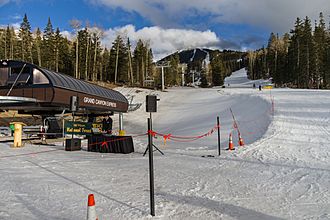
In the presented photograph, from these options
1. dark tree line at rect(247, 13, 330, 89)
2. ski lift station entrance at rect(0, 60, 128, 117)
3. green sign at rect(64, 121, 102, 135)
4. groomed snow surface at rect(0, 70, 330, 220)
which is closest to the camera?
groomed snow surface at rect(0, 70, 330, 220)

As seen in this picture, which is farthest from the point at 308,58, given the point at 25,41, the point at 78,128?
the point at 25,41

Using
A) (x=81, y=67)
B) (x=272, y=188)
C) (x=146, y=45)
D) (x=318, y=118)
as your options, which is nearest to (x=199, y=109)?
(x=318, y=118)

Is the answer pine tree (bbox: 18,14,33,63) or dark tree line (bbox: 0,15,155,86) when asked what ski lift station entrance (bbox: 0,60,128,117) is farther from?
pine tree (bbox: 18,14,33,63)

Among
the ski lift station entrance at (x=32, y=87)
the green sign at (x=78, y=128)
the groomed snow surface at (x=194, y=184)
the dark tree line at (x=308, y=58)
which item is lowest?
the groomed snow surface at (x=194, y=184)

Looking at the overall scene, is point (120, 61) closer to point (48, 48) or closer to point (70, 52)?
point (70, 52)

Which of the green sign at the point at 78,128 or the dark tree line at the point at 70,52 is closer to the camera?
the green sign at the point at 78,128

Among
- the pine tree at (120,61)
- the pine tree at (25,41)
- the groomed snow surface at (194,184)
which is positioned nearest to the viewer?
the groomed snow surface at (194,184)

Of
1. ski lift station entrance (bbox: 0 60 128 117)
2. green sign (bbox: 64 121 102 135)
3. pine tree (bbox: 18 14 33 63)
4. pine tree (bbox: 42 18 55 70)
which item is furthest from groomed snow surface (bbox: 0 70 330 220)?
pine tree (bbox: 18 14 33 63)

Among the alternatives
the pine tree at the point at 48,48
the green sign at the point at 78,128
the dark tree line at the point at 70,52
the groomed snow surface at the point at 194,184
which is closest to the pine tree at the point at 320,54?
the dark tree line at the point at 70,52

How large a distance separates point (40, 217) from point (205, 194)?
3.43 metres

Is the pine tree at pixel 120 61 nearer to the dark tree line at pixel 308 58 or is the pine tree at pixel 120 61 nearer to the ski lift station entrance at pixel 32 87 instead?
the dark tree line at pixel 308 58

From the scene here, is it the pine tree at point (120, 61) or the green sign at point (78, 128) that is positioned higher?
the pine tree at point (120, 61)

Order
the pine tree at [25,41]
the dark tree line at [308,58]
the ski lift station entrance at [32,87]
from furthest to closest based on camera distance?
the pine tree at [25,41], the dark tree line at [308,58], the ski lift station entrance at [32,87]

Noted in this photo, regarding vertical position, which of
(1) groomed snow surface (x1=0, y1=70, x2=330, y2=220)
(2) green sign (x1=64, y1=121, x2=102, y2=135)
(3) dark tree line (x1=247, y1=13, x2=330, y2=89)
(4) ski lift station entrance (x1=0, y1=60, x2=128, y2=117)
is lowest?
(1) groomed snow surface (x1=0, y1=70, x2=330, y2=220)
